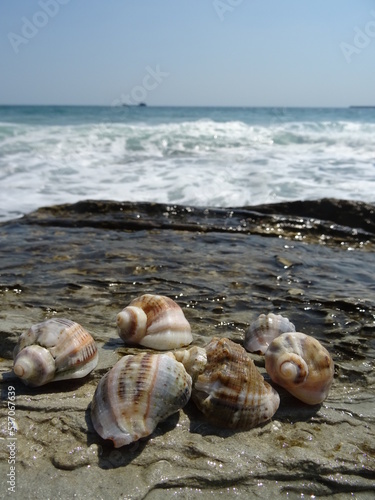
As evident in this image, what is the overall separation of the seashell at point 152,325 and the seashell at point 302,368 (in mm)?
600

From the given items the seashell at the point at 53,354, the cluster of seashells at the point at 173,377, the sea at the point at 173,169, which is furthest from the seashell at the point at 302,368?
the sea at the point at 173,169

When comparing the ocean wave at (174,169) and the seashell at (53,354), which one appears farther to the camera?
the ocean wave at (174,169)

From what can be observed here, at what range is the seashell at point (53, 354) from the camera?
2342 millimetres

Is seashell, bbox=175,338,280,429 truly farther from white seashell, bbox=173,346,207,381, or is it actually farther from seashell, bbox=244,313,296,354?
seashell, bbox=244,313,296,354

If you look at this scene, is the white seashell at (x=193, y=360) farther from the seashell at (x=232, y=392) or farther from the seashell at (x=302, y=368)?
the seashell at (x=302, y=368)

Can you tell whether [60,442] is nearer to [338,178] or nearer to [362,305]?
[362,305]

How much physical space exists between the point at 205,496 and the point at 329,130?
27.7m

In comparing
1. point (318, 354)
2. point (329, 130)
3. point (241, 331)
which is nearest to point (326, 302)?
point (241, 331)

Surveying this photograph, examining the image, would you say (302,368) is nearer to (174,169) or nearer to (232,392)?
(232,392)

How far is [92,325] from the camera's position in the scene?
3279 mm

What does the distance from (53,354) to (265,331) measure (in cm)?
120

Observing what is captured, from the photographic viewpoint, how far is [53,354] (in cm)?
239

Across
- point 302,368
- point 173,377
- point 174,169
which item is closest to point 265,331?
point 302,368

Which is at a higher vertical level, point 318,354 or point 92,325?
point 318,354
